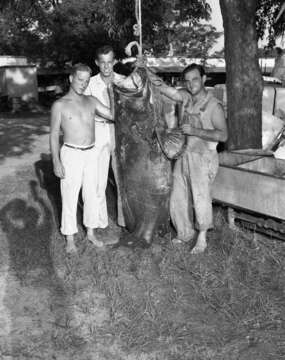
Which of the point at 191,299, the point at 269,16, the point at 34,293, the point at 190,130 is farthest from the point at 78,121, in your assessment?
the point at 269,16

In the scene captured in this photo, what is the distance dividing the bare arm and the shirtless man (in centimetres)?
80

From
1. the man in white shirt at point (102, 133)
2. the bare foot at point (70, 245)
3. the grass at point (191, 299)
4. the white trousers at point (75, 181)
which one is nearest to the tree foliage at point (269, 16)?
the man in white shirt at point (102, 133)

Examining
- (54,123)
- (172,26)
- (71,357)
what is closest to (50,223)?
(54,123)

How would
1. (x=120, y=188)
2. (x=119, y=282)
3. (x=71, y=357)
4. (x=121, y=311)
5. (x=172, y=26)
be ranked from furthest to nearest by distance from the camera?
(x=172, y=26) → (x=120, y=188) → (x=119, y=282) → (x=121, y=311) → (x=71, y=357)

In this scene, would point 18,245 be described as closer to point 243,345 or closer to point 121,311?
point 121,311

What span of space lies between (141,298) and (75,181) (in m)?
1.27

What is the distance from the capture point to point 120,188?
4766mm

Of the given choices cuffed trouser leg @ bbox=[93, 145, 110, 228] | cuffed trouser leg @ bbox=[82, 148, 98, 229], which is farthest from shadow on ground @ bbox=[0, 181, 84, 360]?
cuffed trouser leg @ bbox=[93, 145, 110, 228]

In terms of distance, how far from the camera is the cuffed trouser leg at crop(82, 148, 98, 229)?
14.5 feet

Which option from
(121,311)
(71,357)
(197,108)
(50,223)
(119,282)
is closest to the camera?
(71,357)

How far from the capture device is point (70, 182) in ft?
14.4

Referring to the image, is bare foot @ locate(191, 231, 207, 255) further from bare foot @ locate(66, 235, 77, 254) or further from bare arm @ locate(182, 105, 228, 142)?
bare foot @ locate(66, 235, 77, 254)

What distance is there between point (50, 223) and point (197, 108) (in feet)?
7.37

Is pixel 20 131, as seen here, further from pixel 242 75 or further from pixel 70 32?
pixel 70 32
